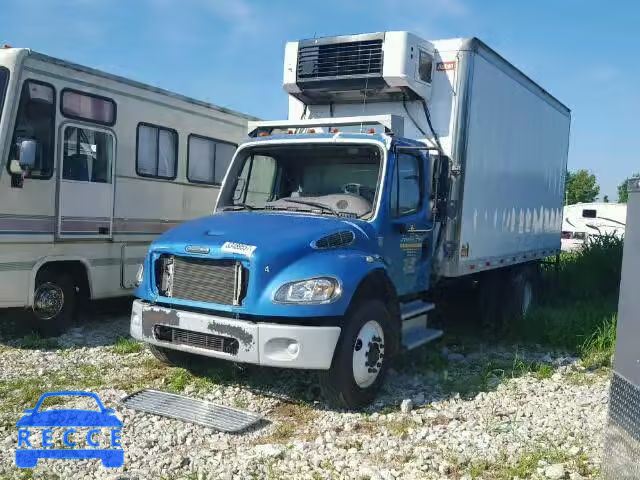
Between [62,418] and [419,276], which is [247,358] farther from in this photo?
[419,276]

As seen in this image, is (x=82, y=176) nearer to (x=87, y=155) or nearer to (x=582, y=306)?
(x=87, y=155)

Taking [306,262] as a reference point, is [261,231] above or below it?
above

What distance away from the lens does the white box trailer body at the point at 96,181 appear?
7.07 m

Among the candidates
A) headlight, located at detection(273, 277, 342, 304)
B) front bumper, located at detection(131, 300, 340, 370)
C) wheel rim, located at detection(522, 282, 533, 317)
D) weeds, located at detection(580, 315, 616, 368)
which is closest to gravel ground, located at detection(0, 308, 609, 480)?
weeds, located at detection(580, 315, 616, 368)

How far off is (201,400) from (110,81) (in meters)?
4.73

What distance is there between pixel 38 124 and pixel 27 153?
2.51 ft

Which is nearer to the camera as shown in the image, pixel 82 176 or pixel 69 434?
pixel 69 434

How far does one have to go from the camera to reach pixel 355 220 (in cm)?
595

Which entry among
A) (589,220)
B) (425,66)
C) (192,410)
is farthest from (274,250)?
(589,220)

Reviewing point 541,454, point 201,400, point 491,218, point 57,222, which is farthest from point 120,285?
point 541,454

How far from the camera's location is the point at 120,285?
8.55 m

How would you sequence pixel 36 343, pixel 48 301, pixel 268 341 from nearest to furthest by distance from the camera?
pixel 268 341, pixel 36 343, pixel 48 301

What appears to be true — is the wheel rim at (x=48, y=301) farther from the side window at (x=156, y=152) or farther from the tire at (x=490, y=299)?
the tire at (x=490, y=299)

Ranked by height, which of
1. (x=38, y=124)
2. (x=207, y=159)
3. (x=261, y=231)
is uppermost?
(x=38, y=124)
